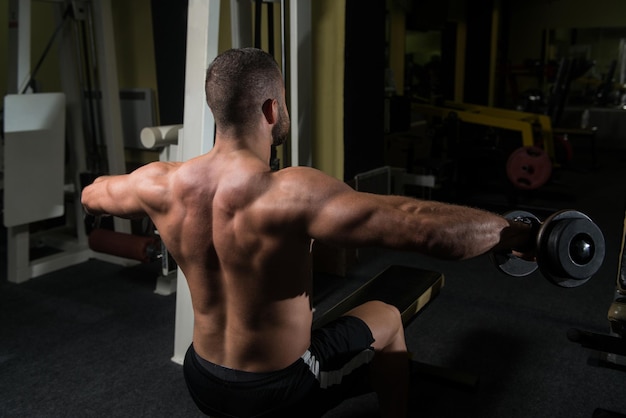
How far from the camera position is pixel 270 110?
1.10 m

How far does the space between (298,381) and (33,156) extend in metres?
2.34

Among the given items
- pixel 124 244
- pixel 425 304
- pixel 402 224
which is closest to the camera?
pixel 402 224

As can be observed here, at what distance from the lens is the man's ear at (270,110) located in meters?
1.10

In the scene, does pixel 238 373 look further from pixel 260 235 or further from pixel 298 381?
pixel 260 235

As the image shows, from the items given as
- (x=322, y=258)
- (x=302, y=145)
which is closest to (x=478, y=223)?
(x=302, y=145)

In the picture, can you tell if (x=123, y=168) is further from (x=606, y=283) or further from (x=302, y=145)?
(x=606, y=283)

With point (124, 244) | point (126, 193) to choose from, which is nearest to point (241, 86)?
point (126, 193)

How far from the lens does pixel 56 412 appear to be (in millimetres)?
1826

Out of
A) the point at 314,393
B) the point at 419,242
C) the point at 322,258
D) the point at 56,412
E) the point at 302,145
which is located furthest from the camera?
the point at 322,258

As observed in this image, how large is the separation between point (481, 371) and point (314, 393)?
3.51 ft

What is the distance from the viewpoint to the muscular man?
952mm

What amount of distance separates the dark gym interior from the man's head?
56cm

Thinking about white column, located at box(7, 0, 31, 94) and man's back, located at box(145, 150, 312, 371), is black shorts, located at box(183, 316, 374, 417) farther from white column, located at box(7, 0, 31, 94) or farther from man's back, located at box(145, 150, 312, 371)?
white column, located at box(7, 0, 31, 94)

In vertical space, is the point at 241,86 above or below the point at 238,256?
above
